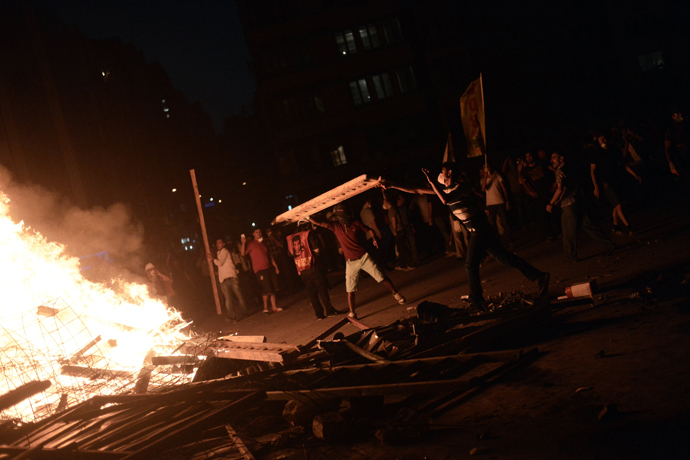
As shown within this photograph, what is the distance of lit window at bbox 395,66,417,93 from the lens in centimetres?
3506

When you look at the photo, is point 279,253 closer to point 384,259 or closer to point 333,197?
point 384,259

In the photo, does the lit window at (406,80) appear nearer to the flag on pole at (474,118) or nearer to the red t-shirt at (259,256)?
the red t-shirt at (259,256)

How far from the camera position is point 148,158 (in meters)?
46.7

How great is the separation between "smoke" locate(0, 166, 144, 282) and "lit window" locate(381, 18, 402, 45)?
21626 mm

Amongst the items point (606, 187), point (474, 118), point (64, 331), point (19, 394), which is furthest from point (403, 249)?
point (19, 394)

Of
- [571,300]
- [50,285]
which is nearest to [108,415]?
[50,285]

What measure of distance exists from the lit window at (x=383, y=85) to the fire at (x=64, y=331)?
2707cm

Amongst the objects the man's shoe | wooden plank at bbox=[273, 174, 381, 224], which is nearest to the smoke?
wooden plank at bbox=[273, 174, 381, 224]

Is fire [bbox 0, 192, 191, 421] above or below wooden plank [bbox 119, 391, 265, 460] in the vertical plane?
above

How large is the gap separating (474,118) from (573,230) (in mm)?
2631

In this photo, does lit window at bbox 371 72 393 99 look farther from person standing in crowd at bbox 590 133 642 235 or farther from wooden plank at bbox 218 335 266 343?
wooden plank at bbox 218 335 266 343

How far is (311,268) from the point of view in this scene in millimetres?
10961

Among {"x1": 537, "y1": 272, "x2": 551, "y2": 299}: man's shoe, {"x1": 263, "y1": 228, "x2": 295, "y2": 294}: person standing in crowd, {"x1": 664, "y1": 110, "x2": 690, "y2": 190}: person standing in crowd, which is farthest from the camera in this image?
{"x1": 263, "y1": 228, "x2": 295, "y2": 294}: person standing in crowd

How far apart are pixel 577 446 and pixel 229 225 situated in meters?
50.4
